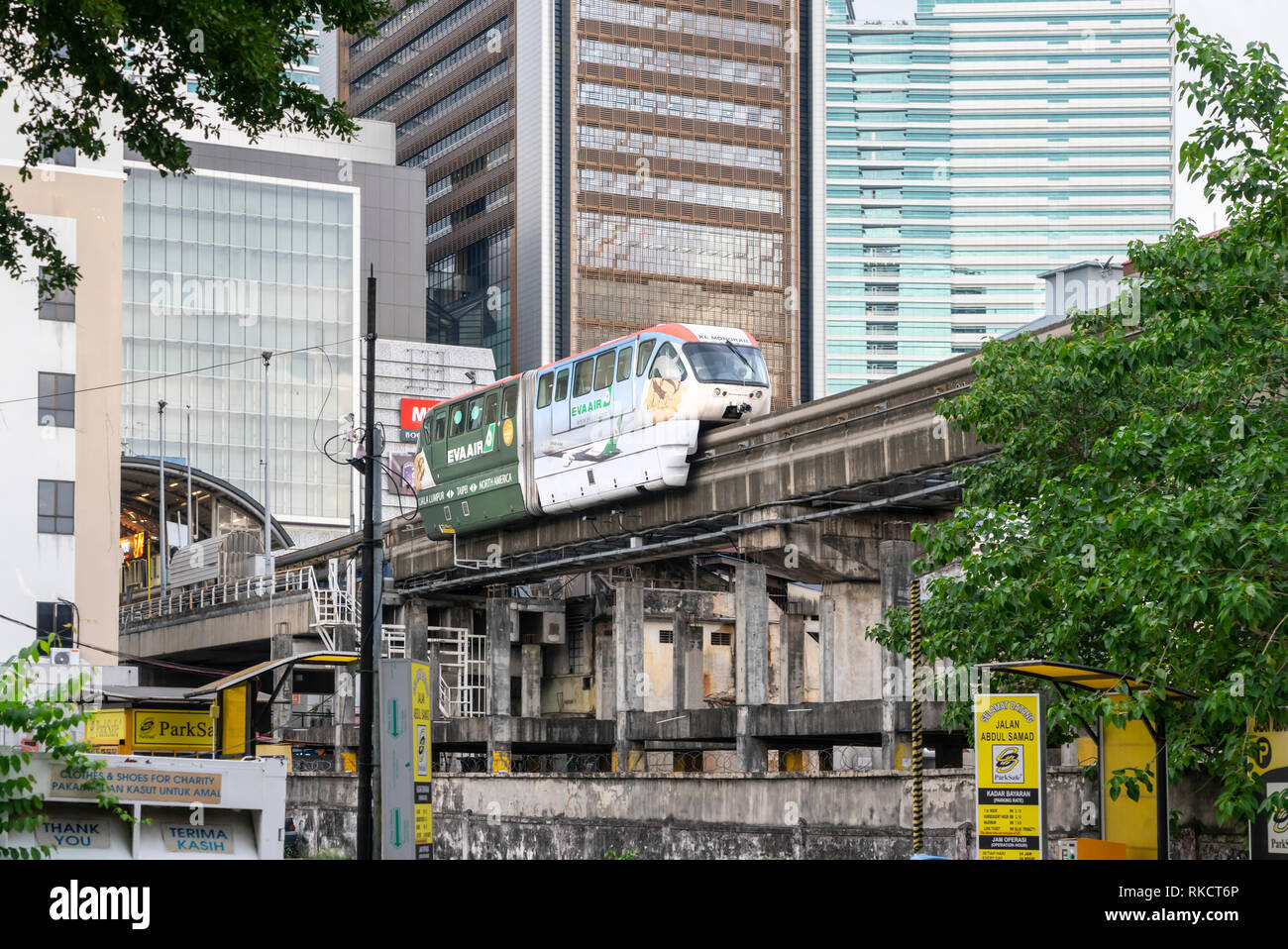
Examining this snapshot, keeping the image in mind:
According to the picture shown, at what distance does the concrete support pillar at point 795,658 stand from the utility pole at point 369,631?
1200 inches

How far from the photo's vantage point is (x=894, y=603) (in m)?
34.2

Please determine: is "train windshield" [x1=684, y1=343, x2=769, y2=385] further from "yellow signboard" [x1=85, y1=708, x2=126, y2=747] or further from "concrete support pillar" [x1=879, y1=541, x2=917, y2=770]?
"yellow signboard" [x1=85, y1=708, x2=126, y2=747]

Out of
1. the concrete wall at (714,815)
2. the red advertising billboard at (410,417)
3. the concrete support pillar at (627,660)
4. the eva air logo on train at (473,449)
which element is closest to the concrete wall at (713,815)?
the concrete wall at (714,815)

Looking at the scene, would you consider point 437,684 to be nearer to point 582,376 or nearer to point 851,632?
point 582,376

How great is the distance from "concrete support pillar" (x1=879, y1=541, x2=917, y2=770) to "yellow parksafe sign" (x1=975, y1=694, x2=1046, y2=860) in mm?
15019

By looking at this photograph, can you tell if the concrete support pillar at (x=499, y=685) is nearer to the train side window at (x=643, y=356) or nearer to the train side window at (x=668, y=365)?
the train side window at (x=643, y=356)

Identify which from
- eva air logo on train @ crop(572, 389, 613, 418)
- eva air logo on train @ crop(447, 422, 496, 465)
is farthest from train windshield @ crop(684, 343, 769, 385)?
eva air logo on train @ crop(447, 422, 496, 465)

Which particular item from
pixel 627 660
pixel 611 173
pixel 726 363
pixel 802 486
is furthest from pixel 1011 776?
pixel 611 173

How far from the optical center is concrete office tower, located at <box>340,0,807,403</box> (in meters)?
150

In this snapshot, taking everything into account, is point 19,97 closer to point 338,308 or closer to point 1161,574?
point 1161,574

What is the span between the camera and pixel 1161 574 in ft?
48.3

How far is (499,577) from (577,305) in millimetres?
101247
